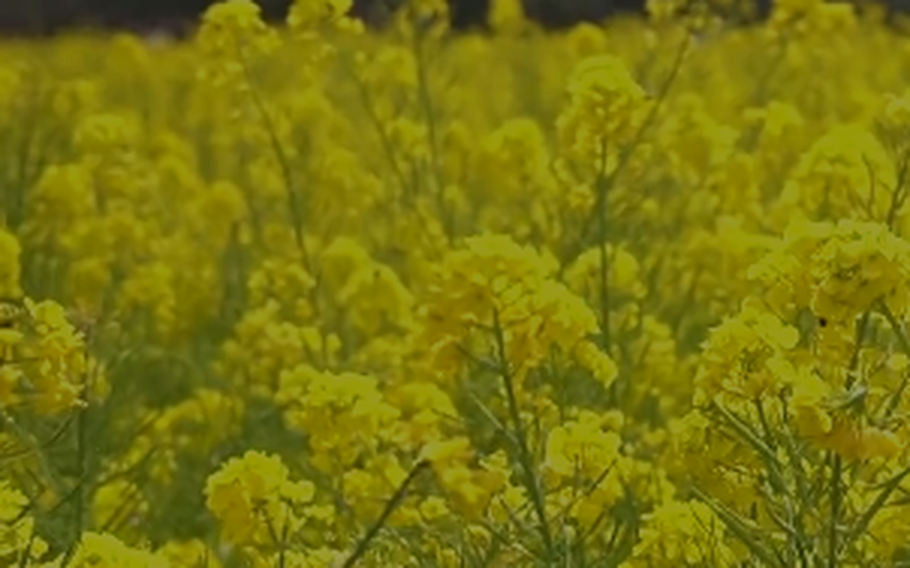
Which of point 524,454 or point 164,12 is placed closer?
point 524,454

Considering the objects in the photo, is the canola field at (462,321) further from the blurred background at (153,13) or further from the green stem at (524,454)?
the blurred background at (153,13)

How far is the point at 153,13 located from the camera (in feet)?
55.4

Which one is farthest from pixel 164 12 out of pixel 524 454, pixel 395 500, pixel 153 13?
pixel 395 500

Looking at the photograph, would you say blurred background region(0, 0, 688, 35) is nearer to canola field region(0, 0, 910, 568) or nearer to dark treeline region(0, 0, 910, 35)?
dark treeline region(0, 0, 910, 35)

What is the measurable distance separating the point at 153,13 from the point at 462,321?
14.9 m

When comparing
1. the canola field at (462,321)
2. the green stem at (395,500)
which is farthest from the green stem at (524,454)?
the green stem at (395,500)

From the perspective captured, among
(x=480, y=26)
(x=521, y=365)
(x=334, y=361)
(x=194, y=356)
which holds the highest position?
(x=521, y=365)

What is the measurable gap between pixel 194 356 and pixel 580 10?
342 inches

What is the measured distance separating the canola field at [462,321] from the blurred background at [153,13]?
529 cm

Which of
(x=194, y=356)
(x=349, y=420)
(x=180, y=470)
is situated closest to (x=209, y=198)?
(x=194, y=356)

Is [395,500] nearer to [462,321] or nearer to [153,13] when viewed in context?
[462,321]

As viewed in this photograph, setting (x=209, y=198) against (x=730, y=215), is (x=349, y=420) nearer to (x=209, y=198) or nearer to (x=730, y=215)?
(x=730, y=215)

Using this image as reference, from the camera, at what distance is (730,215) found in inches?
207

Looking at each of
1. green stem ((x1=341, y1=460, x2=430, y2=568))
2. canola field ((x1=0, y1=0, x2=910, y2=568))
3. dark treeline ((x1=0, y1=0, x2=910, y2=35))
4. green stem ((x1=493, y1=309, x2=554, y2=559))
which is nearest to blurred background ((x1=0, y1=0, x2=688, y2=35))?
dark treeline ((x1=0, y1=0, x2=910, y2=35))
